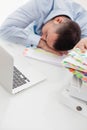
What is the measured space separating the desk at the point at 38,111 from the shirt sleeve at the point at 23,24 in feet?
1.00

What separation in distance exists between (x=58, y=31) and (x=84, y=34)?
0.66 feet

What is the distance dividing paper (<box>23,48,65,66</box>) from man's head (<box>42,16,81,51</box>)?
0.04 metres

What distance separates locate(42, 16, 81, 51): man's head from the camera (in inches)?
45.1

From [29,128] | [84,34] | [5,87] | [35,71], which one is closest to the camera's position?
[29,128]

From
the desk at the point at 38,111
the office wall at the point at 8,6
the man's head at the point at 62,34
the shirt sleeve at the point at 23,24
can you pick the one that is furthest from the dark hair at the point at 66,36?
the office wall at the point at 8,6

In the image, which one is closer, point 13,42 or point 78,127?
point 78,127

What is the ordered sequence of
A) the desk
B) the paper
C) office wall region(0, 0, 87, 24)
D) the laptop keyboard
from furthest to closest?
office wall region(0, 0, 87, 24)
the paper
the laptop keyboard
the desk

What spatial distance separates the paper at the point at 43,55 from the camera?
1.13 metres

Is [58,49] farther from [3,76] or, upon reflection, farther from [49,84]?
[3,76]

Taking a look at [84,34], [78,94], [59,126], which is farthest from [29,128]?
[84,34]

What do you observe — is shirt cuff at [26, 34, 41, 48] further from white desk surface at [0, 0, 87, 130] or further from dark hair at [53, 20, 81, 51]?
white desk surface at [0, 0, 87, 130]

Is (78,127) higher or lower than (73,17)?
lower

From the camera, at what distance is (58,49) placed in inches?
46.6

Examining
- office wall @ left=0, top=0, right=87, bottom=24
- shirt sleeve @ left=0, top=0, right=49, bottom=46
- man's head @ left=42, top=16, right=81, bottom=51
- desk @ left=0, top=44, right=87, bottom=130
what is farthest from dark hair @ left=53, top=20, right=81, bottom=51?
office wall @ left=0, top=0, right=87, bottom=24
